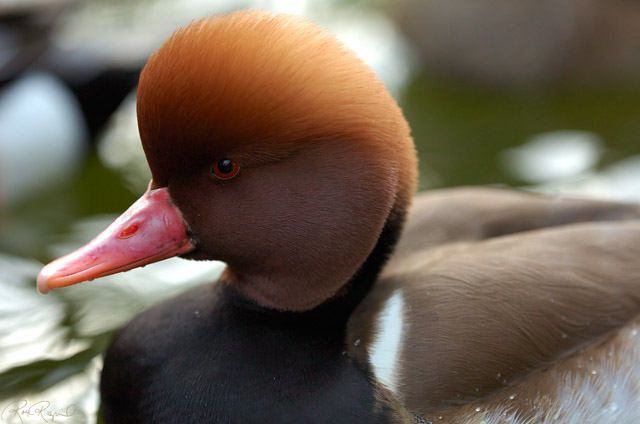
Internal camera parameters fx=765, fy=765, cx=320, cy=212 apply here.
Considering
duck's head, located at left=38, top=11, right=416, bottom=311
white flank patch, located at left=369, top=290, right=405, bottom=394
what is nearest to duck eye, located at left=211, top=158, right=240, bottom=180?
duck's head, located at left=38, top=11, right=416, bottom=311

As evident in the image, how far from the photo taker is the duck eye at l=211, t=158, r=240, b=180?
1.79 m

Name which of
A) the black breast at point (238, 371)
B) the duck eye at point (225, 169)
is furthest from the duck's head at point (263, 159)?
the black breast at point (238, 371)

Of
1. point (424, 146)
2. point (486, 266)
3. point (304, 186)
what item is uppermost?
point (304, 186)

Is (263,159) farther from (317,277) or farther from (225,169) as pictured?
(317,277)

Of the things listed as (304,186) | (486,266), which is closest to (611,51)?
(486,266)

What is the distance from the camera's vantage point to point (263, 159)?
179 centimetres

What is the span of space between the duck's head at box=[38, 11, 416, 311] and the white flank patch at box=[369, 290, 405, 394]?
176 mm

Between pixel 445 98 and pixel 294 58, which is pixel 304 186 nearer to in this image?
pixel 294 58

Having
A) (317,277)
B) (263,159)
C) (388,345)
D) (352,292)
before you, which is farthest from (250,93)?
(388,345)

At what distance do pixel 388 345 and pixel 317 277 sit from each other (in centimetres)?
26

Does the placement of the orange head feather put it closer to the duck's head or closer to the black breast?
the duck's head

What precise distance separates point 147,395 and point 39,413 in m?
0.58

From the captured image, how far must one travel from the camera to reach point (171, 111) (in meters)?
1.73

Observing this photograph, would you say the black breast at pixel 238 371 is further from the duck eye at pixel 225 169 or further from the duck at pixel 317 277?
the duck eye at pixel 225 169
